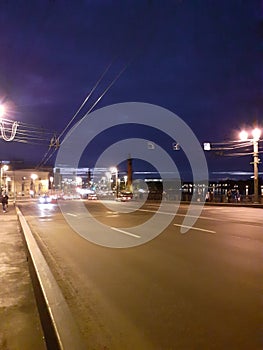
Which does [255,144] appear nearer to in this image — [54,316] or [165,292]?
[165,292]

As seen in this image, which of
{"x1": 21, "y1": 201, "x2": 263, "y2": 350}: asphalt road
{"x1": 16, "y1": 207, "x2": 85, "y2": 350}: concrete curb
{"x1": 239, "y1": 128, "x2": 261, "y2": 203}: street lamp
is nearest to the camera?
{"x1": 16, "y1": 207, "x2": 85, "y2": 350}: concrete curb

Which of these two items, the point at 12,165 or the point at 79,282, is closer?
the point at 79,282

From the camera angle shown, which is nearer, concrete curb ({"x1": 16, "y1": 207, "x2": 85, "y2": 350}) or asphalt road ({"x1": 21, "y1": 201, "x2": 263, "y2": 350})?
concrete curb ({"x1": 16, "y1": 207, "x2": 85, "y2": 350})

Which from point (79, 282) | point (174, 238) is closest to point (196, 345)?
point (79, 282)

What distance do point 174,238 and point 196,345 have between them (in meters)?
9.81

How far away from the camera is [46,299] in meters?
6.21

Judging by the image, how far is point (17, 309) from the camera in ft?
21.2

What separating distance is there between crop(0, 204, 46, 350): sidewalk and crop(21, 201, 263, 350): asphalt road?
24.1 inches

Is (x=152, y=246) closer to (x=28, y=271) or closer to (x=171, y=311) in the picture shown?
(x=28, y=271)

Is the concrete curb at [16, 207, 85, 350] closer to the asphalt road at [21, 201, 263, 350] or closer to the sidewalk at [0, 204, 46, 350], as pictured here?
the sidewalk at [0, 204, 46, 350]

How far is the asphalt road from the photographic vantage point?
5.09 metres

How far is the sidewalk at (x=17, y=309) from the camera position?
16.9 feet

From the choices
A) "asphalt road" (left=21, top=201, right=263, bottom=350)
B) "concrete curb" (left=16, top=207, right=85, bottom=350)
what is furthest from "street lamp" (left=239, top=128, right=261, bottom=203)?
"concrete curb" (left=16, top=207, right=85, bottom=350)

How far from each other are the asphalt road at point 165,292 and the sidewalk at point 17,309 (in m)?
0.61
